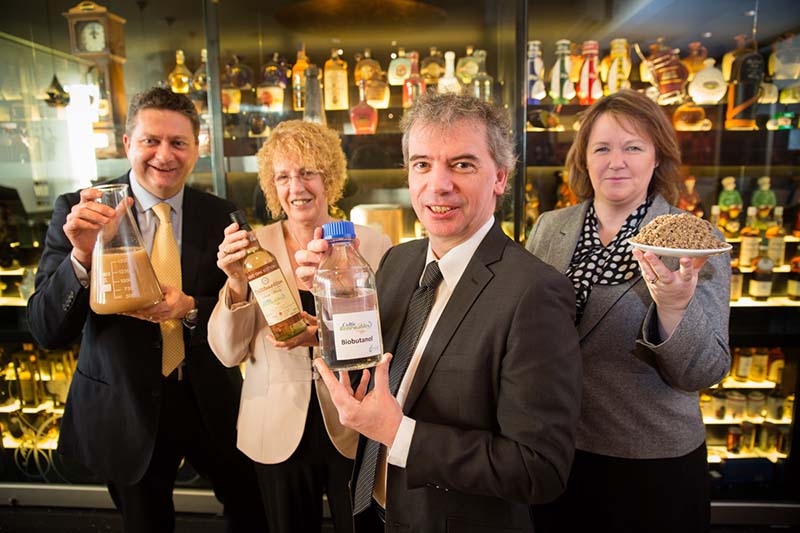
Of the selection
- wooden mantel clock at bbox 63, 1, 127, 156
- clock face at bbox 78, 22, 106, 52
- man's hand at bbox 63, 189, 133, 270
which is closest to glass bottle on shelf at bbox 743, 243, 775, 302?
man's hand at bbox 63, 189, 133, 270

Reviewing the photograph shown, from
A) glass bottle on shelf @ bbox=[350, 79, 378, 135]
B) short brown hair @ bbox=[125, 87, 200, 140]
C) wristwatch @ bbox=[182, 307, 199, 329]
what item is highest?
glass bottle on shelf @ bbox=[350, 79, 378, 135]

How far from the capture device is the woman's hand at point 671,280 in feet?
3.65

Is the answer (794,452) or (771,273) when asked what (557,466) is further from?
(794,452)

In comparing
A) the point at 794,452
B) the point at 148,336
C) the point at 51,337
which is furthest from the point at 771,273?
the point at 51,337

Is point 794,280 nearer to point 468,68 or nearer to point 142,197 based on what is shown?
point 468,68

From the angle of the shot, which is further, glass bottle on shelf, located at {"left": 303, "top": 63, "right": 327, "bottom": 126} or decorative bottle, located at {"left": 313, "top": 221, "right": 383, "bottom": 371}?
glass bottle on shelf, located at {"left": 303, "top": 63, "right": 327, "bottom": 126}

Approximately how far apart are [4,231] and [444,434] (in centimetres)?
293

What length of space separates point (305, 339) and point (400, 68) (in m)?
2.01

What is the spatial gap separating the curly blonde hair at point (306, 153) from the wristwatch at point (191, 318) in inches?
18.0

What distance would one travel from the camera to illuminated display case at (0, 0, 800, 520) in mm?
2697

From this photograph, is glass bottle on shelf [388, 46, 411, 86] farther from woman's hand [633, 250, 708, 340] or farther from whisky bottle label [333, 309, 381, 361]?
whisky bottle label [333, 309, 381, 361]

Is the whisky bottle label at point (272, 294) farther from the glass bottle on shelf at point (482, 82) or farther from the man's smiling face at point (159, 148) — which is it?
the glass bottle on shelf at point (482, 82)

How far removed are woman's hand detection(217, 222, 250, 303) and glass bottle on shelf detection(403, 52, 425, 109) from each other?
171 centimetres

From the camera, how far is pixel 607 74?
9.43ft
